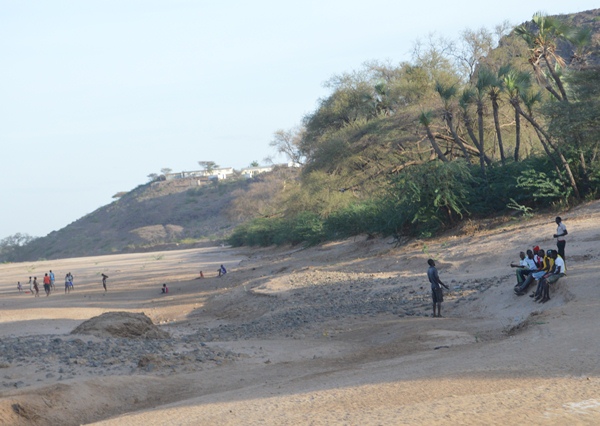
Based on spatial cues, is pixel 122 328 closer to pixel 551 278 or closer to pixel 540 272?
pixel 540 272

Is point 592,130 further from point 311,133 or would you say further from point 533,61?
point 311,133

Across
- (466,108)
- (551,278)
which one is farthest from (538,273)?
(466,108)

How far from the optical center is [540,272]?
1603 centimetres

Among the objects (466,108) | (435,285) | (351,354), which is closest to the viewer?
(351,354)

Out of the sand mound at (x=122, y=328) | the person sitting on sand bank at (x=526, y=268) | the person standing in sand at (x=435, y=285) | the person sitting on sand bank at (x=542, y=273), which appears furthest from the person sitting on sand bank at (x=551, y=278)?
the sand mound at (x=122, y=328)

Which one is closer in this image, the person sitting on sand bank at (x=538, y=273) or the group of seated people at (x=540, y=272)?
the group of seated people at (x=540, y=272)

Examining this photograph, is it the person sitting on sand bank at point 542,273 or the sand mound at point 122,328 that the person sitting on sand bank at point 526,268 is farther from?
the sand mound at point 122,328

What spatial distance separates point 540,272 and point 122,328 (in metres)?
9.97

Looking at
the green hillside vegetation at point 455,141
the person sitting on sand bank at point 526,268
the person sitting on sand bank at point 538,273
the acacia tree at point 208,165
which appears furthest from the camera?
the acacia tree at point 208,165

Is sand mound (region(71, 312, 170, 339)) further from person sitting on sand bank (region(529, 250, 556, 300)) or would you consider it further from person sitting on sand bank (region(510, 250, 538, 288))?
person sitting on sand bank (region(529, 250, 556, 300))

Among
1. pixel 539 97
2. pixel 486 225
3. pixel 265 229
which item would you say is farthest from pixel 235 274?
pixel 265 229

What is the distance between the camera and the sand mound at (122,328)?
17.7m

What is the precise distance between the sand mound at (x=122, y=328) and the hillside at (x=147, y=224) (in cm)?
8941

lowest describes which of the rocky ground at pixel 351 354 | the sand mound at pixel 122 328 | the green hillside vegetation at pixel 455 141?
the rocky ground at pixel 351 354
